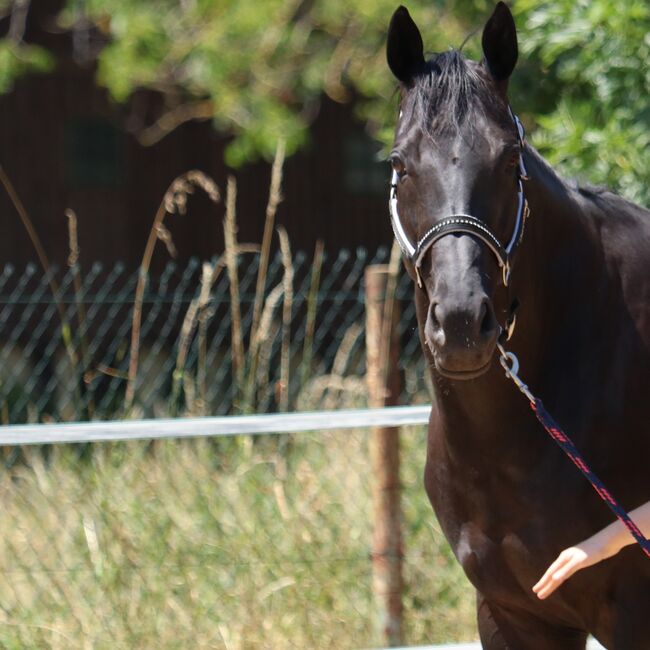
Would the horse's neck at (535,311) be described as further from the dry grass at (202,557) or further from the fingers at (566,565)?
the dry grass at (202,557)

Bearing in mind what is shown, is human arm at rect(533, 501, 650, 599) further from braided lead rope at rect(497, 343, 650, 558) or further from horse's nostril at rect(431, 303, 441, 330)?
horse's nostril at rect(431, 303, 441, 330)

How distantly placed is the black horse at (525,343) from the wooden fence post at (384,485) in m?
1.55

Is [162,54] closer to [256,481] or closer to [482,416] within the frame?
[256,481]

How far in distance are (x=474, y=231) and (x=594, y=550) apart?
29.0 inches

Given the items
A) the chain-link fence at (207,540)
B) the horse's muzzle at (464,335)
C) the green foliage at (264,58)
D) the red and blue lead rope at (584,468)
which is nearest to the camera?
the horse's muzzle at (464,335)

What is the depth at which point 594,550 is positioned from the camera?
2531mm

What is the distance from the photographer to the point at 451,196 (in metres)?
2.59

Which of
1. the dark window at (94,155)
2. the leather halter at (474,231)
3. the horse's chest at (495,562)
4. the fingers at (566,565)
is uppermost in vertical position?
the dark window at (94,155)

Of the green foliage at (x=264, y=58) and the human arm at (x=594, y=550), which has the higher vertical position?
the green foliage at (x=264, y=58)

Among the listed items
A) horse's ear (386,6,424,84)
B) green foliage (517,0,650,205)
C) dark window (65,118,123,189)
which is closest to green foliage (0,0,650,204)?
green foliage (517,0,650,205)

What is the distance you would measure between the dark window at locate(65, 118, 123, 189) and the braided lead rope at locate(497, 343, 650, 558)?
11.4 m

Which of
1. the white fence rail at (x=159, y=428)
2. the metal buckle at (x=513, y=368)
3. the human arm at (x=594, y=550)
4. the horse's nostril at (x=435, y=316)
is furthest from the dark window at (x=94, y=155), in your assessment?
the human arm at (x=594, y=550)

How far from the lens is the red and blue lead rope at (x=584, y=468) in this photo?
2.54 metres

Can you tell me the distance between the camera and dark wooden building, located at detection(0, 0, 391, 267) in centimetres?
1303
